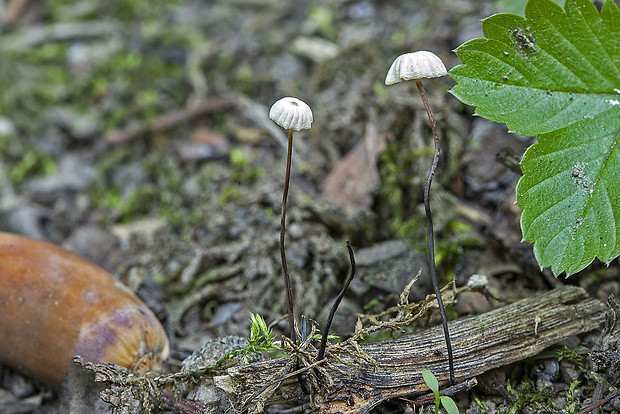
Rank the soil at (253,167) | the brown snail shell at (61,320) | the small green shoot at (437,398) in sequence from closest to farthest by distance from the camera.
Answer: the small green shoot at (437,398) → the brown snail shell at (61,320) → the soil at (253,167)

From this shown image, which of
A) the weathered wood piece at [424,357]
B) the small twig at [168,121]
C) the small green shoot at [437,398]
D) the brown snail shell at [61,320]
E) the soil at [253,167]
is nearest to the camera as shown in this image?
the small green shoot at [437,398]

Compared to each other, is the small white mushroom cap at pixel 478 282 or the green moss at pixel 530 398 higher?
the small white mushroom cap at pixel 478 282

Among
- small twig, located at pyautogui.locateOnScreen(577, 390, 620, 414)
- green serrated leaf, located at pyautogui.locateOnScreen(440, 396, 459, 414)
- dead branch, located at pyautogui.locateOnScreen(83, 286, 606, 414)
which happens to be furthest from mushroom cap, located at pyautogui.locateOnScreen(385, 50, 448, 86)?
small twig, located at pyautogui.locateOnScreen(577, 390, 620, 414)

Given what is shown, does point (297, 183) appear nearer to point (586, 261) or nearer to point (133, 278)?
point (133, 278)

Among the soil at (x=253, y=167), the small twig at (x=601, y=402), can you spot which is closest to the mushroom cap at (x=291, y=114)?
the soil at (x=253, y=167)

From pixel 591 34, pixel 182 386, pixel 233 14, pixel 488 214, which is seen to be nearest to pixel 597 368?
pixel 488 214

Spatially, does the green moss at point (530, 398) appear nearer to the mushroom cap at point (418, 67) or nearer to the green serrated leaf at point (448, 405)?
the green serrated leaf at point (448, 405)

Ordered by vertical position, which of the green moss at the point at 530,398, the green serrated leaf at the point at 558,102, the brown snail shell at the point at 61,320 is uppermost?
the green serrated leaf at the point at 558,102
